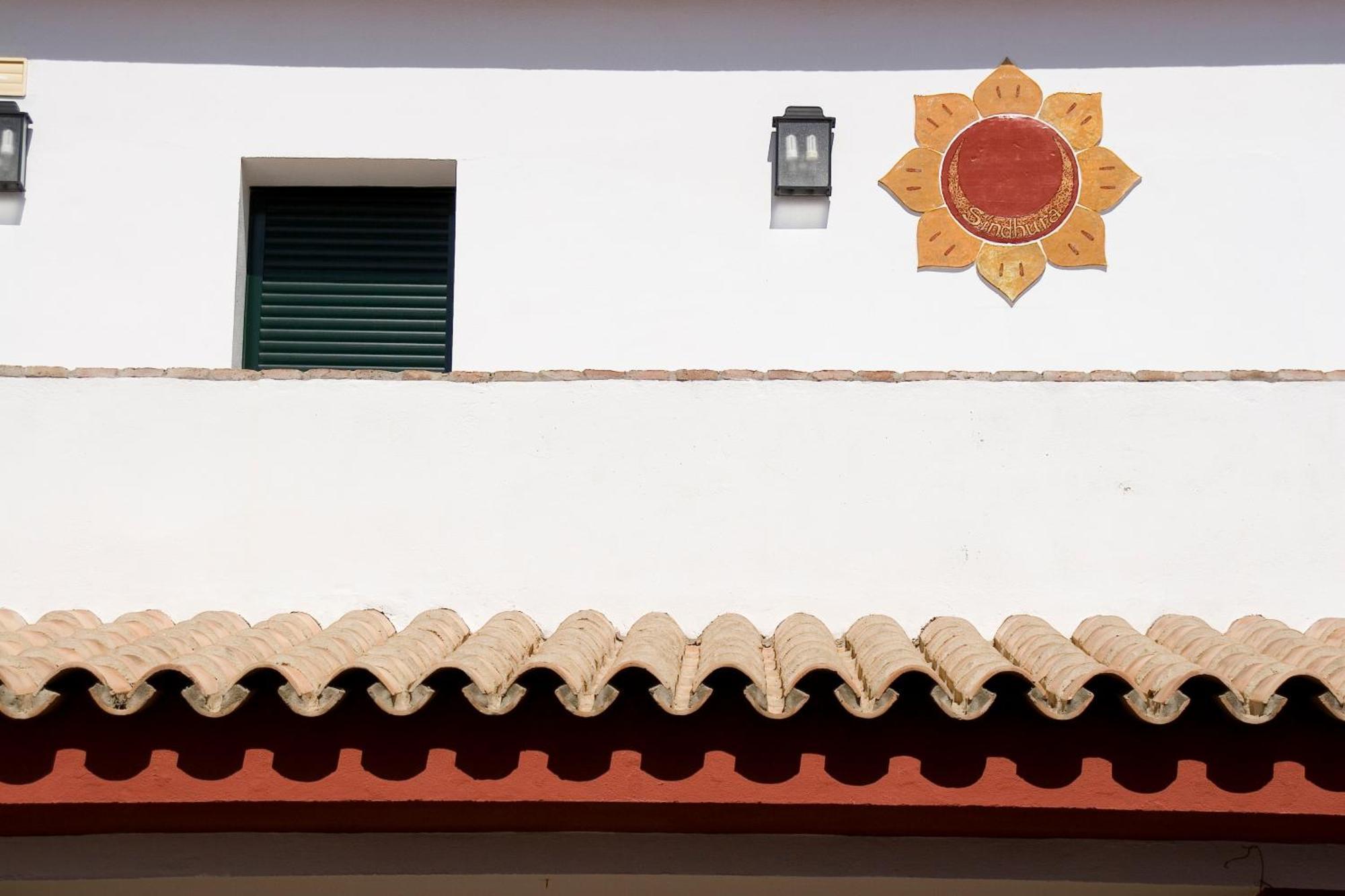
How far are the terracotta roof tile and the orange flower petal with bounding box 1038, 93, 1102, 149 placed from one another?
9.82ft

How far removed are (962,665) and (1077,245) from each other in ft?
11.6

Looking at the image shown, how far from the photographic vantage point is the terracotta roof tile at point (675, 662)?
4668mm

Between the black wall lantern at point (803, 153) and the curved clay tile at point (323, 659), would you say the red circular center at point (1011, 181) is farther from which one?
the curved clay tile at point (323, 659)

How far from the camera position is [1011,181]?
7.88m

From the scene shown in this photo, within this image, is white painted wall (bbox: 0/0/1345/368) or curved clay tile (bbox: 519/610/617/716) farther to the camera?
white painted wall (bbox: 0/0/1345/368)

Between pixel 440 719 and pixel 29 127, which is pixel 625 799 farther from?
pixel 29 127

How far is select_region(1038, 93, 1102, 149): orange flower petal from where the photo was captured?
797 centimetres

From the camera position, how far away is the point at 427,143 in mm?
8094

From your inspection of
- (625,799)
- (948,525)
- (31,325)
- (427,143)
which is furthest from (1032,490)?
(31,325)

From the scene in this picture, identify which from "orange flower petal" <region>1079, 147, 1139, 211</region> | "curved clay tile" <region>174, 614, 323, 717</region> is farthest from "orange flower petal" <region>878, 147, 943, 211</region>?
"curved clay tile" <region>174, 614, 323, 717</region>

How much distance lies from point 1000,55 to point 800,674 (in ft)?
14.8

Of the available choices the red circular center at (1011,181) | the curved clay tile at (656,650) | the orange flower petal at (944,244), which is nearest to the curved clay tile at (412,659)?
the curved clay tile at (656,650)

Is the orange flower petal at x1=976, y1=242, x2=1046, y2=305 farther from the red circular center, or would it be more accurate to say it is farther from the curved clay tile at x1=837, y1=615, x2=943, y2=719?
the curved clay tile at x1=837, y1=615, x2=943, y2=719

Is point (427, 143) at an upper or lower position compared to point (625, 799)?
upper
